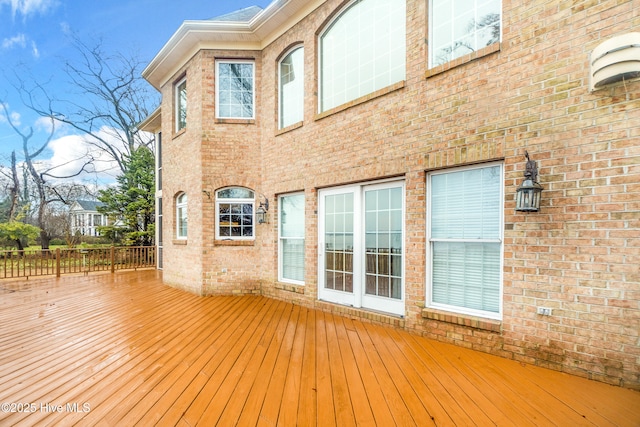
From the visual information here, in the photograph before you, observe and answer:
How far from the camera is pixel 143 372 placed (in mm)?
2799

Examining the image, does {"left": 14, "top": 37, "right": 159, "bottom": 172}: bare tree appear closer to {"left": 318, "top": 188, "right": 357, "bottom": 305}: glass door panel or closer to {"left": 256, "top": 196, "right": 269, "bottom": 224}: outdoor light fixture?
{"left": 256, "top": 196, "right": 269, "bottom": 224}: outdoor light fixture

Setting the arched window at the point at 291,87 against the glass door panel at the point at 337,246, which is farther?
the arched window at the point at 291,87

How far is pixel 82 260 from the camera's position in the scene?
10.5 metres

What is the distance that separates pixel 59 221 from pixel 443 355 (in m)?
24.1

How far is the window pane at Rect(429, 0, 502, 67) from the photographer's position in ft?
11.0

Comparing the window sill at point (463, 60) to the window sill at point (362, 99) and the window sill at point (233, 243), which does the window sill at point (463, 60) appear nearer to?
the window sill at point (362, 99)

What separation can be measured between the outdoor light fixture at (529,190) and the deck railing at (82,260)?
471 inches

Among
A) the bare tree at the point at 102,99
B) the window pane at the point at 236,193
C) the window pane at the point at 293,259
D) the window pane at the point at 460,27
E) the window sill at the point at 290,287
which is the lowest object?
the window sill at the point at 290,287

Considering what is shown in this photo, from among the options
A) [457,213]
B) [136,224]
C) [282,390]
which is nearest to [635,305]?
Answer: [457,213]

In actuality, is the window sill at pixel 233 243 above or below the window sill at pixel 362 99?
below

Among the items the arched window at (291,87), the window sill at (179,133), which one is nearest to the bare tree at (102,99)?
the window sill at (179,133)

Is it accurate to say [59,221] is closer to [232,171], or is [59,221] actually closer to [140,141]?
[140,141]

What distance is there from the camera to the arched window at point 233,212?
6363 mm

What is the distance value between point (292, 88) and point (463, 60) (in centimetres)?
337
